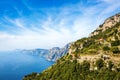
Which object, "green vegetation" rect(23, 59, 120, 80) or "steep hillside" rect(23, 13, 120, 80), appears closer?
"green vegetation" rect(23, 59, 120, 80)

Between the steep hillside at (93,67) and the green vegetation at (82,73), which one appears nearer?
the green vegetation at (82,73)

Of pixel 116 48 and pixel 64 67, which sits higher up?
pixel 116 48

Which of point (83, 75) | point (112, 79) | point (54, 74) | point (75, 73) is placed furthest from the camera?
point (54, 74)

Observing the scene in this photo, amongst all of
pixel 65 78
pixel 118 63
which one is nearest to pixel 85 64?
pixel 65 78

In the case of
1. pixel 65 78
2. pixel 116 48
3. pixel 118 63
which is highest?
pixel 116 48

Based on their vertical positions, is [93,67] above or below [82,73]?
above

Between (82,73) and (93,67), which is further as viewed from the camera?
(82,73)

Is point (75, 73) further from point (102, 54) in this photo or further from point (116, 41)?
point (116, 41)

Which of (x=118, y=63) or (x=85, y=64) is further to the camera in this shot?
→ (x=85, y=64)

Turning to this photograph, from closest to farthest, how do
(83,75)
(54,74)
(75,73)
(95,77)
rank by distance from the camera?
(95,77) → (83,75) → (75,73) → (54,74)
